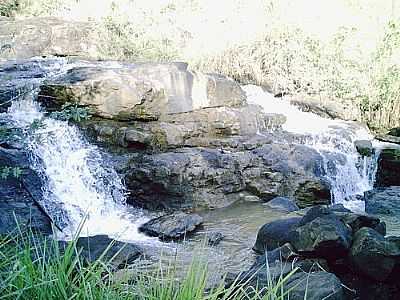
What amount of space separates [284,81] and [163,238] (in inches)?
225

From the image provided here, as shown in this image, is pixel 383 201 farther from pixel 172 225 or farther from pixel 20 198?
pixel 20 198

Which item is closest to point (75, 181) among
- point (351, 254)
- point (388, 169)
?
point (351, 254)

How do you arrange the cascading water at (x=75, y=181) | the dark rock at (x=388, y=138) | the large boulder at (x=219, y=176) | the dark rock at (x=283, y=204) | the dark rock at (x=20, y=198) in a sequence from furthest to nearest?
1. the dark rock at (x=388, y=138)
2. the large boulder at (x=219, y=176)
3. the dark rock at (x=283, y=204)
4. the cascading water at (x=75, y=181)
5. the dark rock at (x=20, y=198)

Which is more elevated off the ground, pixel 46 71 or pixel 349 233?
pixel 46 71

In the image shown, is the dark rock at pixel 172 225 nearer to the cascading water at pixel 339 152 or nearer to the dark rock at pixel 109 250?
the dark rock at pixel 109 250

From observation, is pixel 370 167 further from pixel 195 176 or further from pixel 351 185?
pixel 195 176

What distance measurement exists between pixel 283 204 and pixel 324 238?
9.03 feet

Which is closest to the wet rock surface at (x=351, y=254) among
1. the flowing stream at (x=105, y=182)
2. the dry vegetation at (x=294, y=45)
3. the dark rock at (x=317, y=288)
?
the dark rock at (x=317, y=288)

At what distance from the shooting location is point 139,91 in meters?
7.92

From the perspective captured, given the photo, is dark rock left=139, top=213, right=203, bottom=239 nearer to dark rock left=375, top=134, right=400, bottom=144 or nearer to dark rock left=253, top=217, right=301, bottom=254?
dark rock left=253, top=217, right=301, bottom=254

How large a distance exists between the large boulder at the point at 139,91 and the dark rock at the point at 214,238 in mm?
2492

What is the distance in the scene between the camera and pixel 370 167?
8.50 m

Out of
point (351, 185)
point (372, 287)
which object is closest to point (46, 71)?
point (351, 185)

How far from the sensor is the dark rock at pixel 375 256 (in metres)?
4.14
